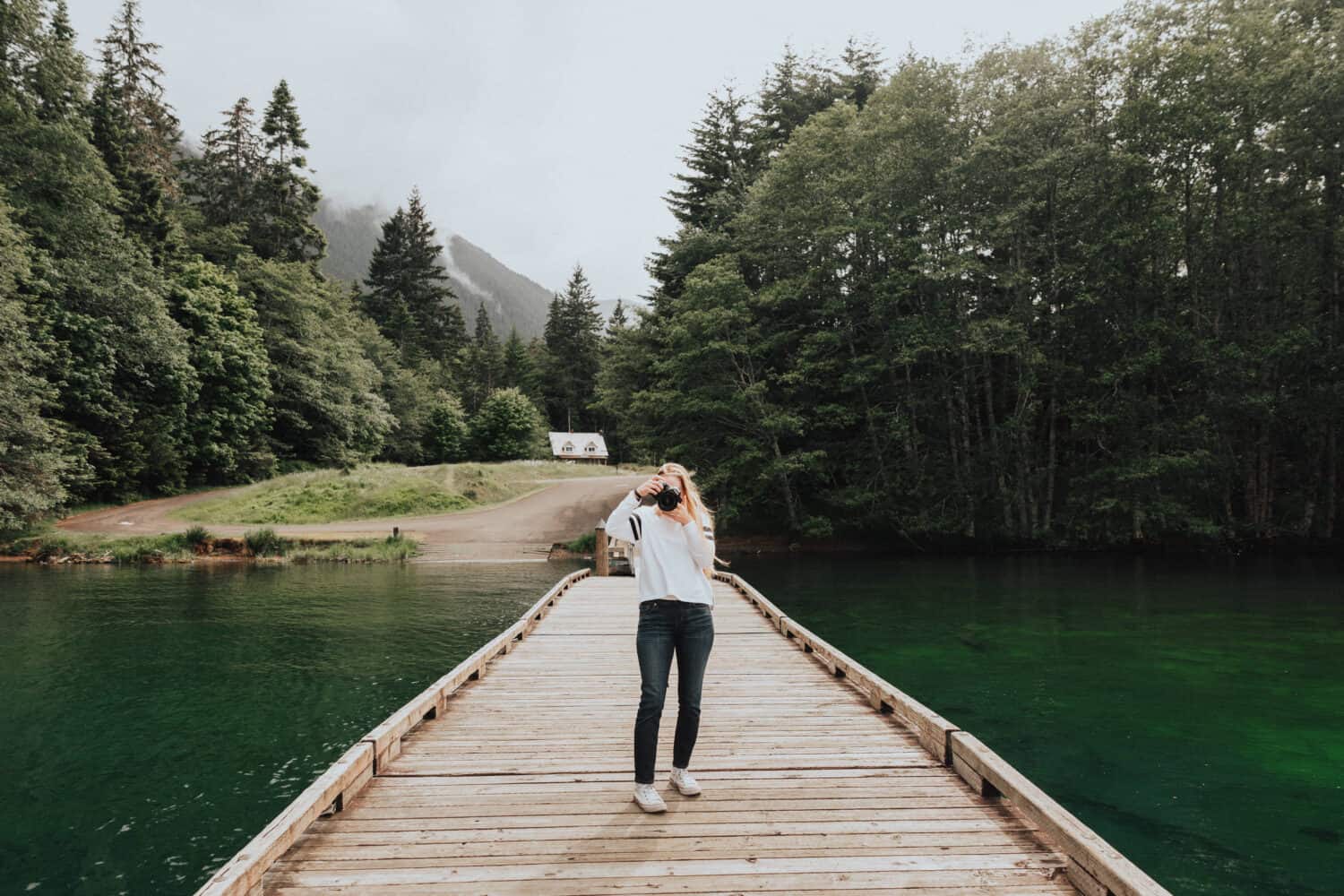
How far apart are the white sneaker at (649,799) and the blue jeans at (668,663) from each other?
38mm

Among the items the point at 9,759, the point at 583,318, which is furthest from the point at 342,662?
the point at 583,318

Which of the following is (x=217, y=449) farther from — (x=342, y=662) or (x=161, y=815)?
(x=161, y=815)

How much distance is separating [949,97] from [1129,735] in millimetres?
24516

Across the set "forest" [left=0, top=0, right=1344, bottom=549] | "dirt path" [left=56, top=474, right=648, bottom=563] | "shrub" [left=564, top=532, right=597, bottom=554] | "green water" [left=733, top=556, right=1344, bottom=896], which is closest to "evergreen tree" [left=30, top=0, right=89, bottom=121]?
"forest" [left=0, top=0, right=1344, bottom=549]

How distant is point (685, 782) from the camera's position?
13.1ft

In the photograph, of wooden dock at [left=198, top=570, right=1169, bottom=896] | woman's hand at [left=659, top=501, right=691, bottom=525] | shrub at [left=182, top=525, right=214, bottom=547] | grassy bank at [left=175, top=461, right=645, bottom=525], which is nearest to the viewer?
wooden dock at [left=198, top=570, right=1169, bottom=896]

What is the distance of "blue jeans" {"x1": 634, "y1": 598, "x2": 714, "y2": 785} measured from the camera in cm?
383

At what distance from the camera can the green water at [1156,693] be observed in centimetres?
549

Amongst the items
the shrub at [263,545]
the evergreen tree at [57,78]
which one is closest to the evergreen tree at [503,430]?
the evergreen tree at [57,78]

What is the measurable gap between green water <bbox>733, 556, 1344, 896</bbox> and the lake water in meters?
0.04

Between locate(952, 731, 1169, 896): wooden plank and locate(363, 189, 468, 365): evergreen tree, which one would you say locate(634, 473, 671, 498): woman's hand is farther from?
locate(363, 189, 468, 365): evergreen tree

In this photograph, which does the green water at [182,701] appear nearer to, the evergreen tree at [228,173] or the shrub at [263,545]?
the shrub at [263,545]

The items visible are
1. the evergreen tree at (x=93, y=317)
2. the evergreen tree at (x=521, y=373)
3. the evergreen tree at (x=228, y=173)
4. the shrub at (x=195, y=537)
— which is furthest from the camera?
the evergreen tree at (x=521, y=373)

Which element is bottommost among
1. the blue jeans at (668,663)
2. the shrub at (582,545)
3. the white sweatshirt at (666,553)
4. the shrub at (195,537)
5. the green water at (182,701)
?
the green water at (182,701)
